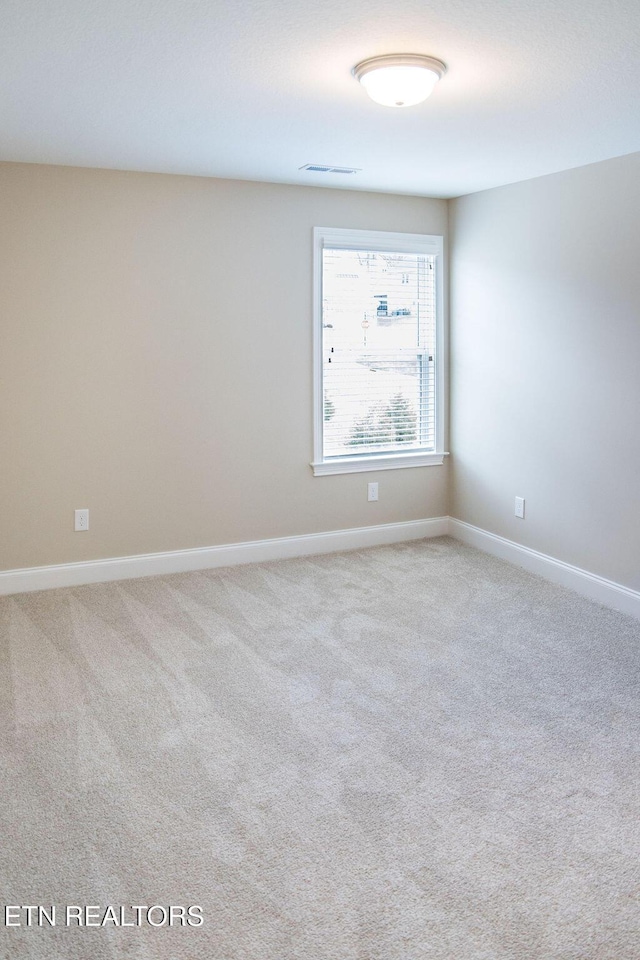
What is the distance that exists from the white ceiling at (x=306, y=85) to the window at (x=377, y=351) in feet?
2.79

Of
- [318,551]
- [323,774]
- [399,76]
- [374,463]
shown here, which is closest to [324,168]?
[399,76]

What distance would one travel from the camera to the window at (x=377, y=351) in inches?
205

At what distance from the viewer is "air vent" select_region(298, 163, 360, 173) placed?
4.34 m

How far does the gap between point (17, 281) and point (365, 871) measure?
140 inches

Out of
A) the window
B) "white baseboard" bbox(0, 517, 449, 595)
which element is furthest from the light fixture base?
"white baseboard" bbox(0, 517, 449, 595)

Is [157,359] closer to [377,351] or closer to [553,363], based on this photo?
[377,351]

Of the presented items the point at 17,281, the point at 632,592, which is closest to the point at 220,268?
the point at 17,281

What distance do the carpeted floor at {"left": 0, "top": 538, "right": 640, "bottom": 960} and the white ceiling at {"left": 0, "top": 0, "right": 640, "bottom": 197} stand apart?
2396 mm

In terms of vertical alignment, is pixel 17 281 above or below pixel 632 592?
above

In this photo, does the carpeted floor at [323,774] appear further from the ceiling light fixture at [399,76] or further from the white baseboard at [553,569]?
the ceiling light fixture at [399,76]

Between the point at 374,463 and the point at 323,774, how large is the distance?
3.01 meters

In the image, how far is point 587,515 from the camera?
4438mm

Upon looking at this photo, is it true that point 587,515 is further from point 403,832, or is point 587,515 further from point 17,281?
point 17,281

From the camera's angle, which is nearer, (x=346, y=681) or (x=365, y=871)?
(x=365, y=871)
